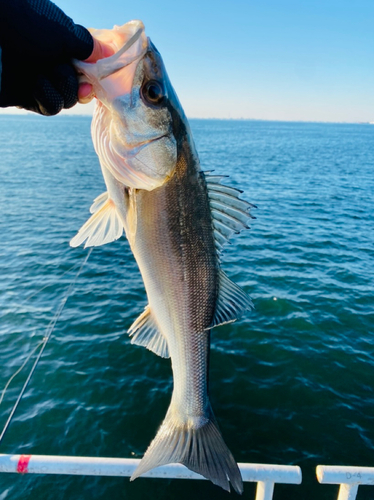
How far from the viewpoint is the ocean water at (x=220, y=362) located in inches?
298

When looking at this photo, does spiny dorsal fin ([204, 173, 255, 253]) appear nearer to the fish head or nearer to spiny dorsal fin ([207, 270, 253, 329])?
spiny dorsal fin ([207, 270, 253, 329])

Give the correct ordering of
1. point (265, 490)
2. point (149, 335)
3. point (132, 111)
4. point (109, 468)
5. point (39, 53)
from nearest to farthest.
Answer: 1. point (39, 53)
2. point (132, 111)
3. point (149, 335)
4. point (109, 468)
5. point (265, 490)

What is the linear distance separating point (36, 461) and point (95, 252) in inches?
559

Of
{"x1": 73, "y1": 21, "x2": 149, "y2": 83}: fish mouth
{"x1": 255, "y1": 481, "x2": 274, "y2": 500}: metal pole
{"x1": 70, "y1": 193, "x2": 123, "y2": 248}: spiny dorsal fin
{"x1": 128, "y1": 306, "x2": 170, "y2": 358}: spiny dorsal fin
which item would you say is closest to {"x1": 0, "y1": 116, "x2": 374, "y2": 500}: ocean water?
{"x1": 255, "y1": 481, "x2": 274, "y2": 500}: metal pole

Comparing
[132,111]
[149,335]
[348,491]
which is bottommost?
[348,491]

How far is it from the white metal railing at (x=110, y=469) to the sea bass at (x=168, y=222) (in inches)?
16.3

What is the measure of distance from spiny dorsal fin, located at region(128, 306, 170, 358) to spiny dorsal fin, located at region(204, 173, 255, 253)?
85 centimetres

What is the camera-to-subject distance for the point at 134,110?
2.54 meters

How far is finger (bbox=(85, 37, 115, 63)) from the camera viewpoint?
7.82ft

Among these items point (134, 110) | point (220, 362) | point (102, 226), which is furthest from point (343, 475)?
point (220, 362)

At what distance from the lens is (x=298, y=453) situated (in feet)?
25.1

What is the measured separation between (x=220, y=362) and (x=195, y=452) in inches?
283

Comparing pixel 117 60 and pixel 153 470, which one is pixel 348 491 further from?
pixel 117 60

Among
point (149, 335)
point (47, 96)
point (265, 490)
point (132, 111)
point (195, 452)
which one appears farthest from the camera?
point (265, 490)
